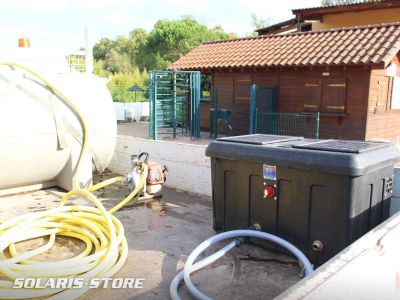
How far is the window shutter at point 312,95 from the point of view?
11.8m

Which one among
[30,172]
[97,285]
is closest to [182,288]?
[97,285]

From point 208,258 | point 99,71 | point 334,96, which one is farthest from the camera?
point 99,71

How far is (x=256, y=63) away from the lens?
1278 cm

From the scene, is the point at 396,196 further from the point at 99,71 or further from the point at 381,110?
the point at 99,71

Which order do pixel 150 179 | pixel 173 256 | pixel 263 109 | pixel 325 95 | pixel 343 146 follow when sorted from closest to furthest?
pixel 343 146 → pixel 173 256 → pixel 150 179 → pixel 325 95 → pixel 263 109

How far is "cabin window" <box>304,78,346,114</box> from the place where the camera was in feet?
37.0

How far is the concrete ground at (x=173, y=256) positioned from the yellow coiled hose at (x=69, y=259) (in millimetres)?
130

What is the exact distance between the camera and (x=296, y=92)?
12.3 meters

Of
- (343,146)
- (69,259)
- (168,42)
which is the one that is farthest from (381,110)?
(168,42)

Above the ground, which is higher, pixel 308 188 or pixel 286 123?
pixel 308 188

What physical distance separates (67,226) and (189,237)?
1435mm

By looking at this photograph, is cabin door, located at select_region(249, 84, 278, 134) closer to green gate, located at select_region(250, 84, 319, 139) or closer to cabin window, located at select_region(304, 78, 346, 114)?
green gate, located at select_region(250, 84, 319, 139)

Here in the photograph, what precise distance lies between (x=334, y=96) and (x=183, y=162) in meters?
6.15

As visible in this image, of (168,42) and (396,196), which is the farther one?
(168,42)
